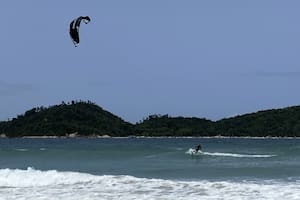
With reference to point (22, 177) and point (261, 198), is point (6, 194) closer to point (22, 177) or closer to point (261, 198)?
point (22, 177)

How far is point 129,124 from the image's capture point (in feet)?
565

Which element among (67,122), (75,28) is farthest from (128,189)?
(67,122)

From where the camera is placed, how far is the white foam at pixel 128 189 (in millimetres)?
16547

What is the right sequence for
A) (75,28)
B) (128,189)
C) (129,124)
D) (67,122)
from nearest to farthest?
(75,28) < (128,189) < (67,122) < (129,124)

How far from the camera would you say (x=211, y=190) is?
17.4 meters

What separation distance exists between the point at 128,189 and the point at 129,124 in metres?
154

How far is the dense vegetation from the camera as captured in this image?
462 ft

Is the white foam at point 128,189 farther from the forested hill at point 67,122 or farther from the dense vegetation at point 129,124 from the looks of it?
the forested hill at point 67,122

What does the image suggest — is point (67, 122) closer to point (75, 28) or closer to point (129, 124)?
point (129, 124)

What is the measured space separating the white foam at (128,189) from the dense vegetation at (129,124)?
118 metres

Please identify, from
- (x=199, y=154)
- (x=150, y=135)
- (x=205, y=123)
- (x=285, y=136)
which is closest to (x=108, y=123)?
(x=150, y=135)

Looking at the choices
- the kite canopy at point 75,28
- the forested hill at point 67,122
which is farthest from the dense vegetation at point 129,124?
the kite canopy at point 75,28

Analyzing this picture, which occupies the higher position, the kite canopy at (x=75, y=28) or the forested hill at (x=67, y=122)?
the forested hill at (x=67, y=122)

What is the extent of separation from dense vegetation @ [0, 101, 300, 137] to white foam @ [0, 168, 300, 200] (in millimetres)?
118305
